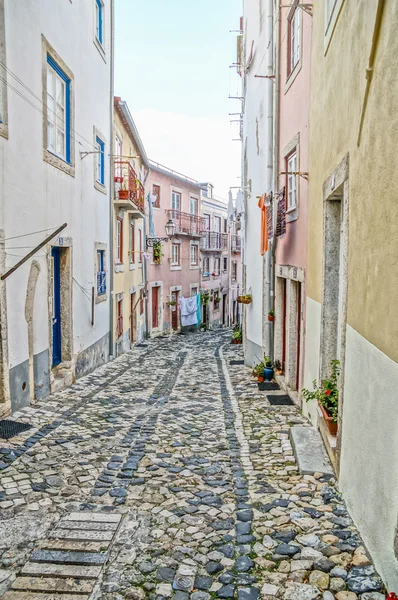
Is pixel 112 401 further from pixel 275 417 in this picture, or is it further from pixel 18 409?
pixel 275 417

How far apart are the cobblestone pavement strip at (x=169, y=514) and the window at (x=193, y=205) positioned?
24562 mm

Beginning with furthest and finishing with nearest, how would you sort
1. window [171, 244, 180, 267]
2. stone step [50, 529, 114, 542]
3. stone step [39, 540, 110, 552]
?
window [171, 244, 180, 267]
stone step [50, 529, 114, 542]
stone step [39, 540, 110, 552]

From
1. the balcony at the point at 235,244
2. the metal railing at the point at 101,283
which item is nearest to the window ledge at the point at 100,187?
the metal railing at the point at 101,283

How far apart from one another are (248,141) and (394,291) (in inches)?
504

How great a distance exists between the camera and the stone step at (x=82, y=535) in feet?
12.4

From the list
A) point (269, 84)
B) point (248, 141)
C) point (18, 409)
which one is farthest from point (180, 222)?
point (18, 409)

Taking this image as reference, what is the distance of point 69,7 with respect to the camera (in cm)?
939

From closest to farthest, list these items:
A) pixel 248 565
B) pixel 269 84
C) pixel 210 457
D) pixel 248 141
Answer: pixel 248 565
pixel 210 457
pixel 269 84
pixel 248 141

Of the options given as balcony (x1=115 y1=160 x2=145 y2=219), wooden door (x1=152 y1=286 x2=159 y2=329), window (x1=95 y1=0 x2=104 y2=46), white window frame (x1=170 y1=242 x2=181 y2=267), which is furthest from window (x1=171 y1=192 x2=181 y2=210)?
window (x1=95 y1=0 x2=104 y2=46)

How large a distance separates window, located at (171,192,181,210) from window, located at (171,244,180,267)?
2.24 m

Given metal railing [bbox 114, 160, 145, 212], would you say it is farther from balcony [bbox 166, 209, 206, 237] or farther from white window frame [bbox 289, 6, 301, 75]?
balcony [bbox 166, 209, 206, 237]

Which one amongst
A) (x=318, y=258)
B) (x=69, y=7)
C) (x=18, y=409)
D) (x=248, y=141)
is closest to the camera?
(x=318, y=258)

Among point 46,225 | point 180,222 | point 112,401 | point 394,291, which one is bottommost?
point 112,401

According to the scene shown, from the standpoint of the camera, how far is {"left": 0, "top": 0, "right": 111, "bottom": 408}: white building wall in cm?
682
